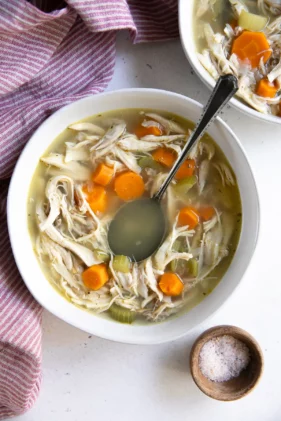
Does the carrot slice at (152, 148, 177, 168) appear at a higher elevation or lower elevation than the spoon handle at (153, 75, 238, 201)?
lower

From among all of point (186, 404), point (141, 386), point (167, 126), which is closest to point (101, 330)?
point (141, 386)

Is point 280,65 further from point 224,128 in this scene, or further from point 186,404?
point 186,404

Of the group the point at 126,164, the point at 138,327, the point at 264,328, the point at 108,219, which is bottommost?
the point at 264,328

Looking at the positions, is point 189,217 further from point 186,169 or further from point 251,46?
point 251,46

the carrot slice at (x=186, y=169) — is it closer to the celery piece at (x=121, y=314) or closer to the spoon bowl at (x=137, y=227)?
the spoon bowl at (x=137, y=227)

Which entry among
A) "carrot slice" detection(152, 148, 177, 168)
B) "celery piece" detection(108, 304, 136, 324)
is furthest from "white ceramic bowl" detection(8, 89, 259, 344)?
"carrot slice" detection(152, 148, 177, 168)

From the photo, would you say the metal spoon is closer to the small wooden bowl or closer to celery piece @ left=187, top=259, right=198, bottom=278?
celery piece @ left=187, top=259, right=198, bottom=278

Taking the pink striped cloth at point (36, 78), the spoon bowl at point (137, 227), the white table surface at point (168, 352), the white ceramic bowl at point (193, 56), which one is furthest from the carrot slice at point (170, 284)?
the white ceramic bowl at point (193, 56)
